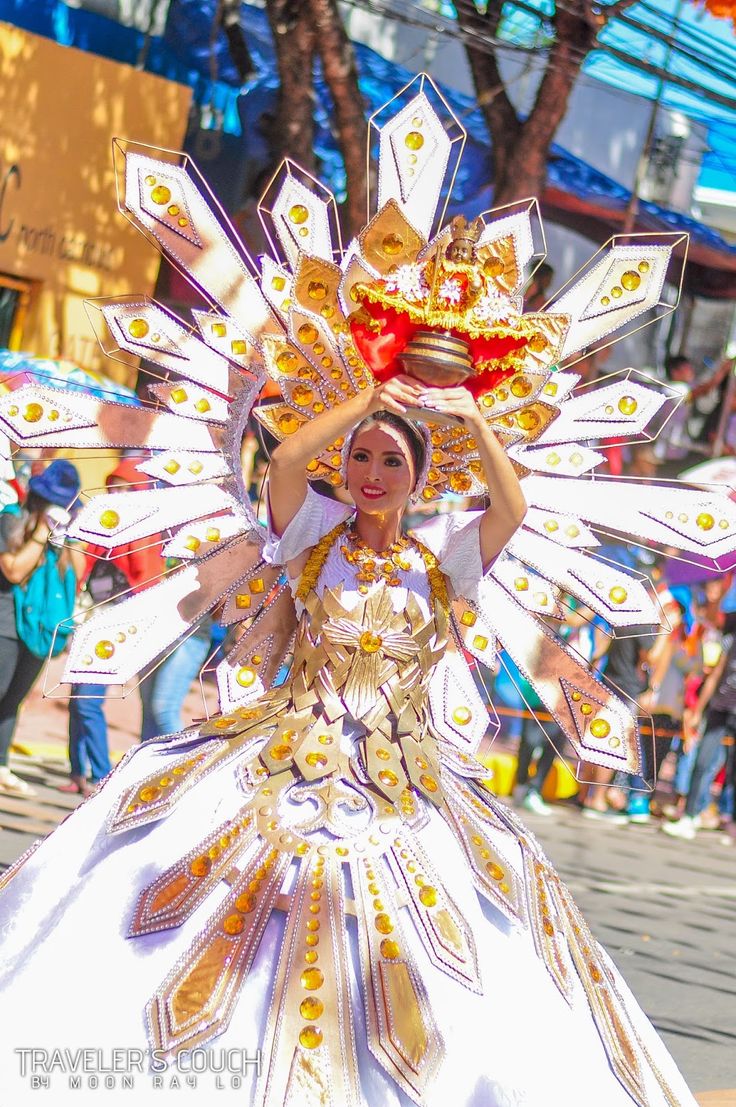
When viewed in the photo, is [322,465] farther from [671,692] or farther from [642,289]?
[671,692]

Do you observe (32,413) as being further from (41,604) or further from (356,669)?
(41,604)

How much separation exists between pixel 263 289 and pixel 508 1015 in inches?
71.6

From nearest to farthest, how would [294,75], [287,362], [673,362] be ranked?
[287,362] → [294,75] → [673,362]

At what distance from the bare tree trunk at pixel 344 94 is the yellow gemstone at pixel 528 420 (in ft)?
19.8

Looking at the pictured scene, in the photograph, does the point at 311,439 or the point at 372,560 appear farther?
the point at 372,560

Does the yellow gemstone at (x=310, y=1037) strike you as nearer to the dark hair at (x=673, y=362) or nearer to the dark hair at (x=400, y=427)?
A: the dark hair at (x=400, y=427)

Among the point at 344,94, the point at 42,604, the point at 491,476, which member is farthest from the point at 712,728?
the point at 491,476

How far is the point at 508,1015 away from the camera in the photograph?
10.5 ft

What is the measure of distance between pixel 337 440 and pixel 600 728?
3.31 feet

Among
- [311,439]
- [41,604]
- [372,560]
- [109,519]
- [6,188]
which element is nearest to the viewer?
[311,439]

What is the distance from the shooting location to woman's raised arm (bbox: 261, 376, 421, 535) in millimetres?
3293

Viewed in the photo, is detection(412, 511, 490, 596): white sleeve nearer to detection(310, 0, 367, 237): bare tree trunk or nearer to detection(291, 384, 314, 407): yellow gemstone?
detection(291, 384, 314, 407): yellow gemstone

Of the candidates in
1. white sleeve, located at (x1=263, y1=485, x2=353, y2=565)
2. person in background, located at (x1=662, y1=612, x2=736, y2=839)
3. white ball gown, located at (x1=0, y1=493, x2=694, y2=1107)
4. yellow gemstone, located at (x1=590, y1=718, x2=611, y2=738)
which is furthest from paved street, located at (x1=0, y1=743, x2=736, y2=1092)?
white sleeve, located at (x1=263, y1=485, x2=353, y2=565)

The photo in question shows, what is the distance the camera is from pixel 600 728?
399 centimetres
